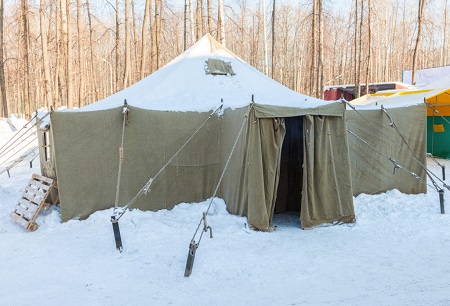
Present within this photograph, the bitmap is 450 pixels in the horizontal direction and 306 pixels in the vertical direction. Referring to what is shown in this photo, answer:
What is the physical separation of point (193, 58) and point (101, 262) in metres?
5.35

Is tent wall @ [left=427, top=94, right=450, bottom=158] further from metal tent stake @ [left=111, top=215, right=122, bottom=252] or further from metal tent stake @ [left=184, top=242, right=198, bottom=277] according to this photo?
metal tent stake @ [left=111, top=215, right=122, bottom=252]

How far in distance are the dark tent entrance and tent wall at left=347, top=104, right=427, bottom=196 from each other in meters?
1.17

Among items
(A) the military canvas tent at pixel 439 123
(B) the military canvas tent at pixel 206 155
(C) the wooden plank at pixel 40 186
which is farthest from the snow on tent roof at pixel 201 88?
(A) the military canvas tent at pixel 439 123

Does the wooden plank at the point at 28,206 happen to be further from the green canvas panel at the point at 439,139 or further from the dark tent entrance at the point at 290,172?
the green canvas panel at the point at 439,139

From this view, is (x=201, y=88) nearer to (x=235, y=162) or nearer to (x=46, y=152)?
(x=235, y=162)

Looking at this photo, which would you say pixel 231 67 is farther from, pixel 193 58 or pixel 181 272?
pixel 181 272

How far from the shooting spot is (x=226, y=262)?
4.28 meters

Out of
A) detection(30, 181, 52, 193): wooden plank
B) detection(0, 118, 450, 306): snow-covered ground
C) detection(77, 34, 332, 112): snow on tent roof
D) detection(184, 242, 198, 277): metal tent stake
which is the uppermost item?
detection(77, 34, 332, 112): snow on tent roof

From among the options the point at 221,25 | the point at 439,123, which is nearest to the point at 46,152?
the point at 221,25

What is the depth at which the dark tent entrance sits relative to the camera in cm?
666

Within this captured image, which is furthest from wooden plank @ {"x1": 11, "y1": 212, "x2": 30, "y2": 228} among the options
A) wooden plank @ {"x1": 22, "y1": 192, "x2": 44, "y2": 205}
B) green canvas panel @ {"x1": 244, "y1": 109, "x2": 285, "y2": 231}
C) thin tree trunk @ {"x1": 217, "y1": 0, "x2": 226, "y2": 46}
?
thin tree trunk @ {"x1": 217, "y1": 0, "x2": 226, "y2": 46}

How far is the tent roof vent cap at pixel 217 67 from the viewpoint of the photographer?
796 centimetres

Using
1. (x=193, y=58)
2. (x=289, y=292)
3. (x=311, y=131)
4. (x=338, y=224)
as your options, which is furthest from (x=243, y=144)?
(x=193, y=58)

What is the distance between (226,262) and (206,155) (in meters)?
2.66
